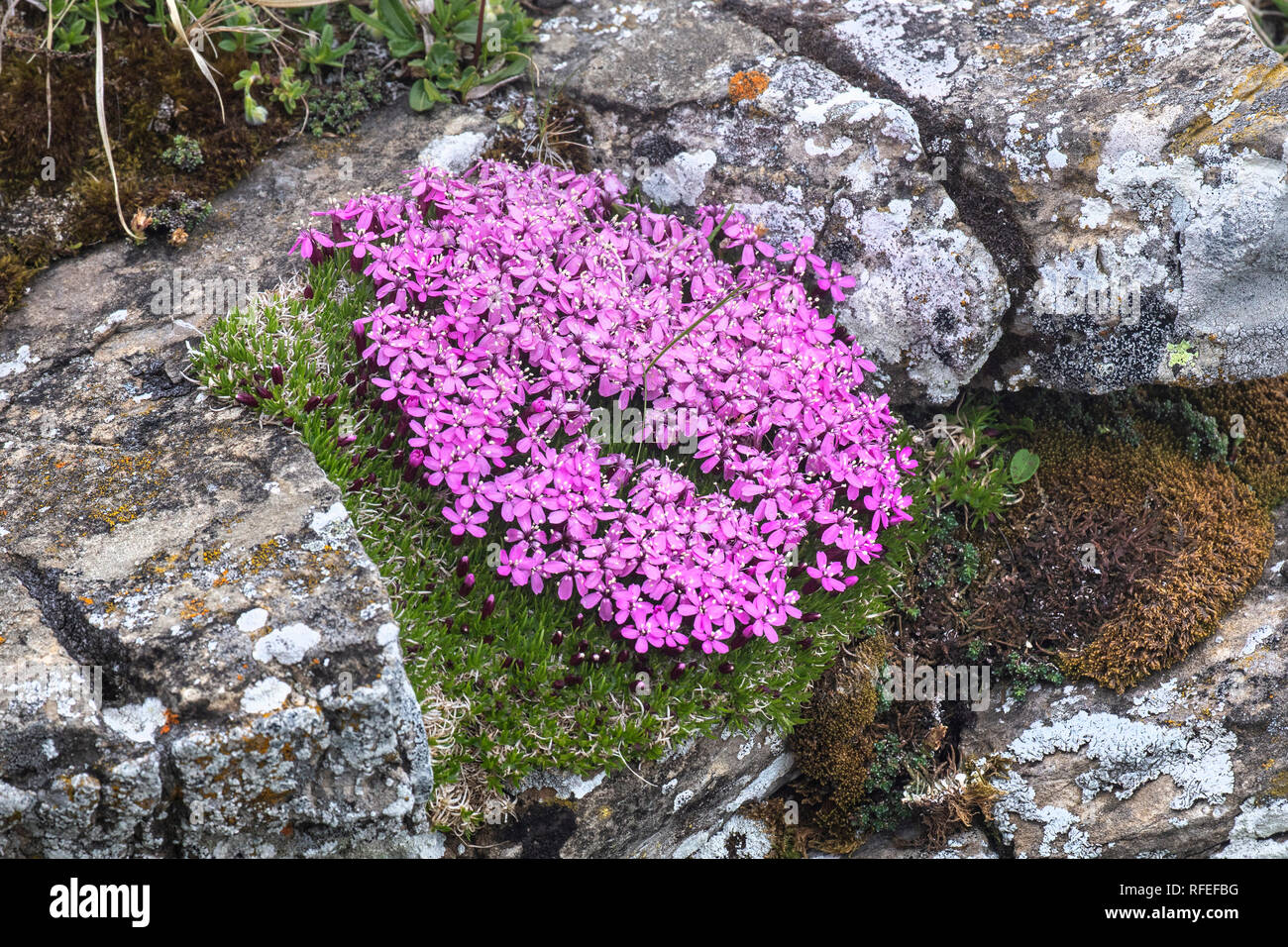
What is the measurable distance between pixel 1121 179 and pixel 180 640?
212 inches

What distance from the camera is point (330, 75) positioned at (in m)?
Result: 6.70

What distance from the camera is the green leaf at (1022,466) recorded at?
19.8 ft

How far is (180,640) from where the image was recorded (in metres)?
4.05

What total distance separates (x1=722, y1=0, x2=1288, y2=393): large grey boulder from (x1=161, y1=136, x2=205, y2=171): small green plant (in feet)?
13.6

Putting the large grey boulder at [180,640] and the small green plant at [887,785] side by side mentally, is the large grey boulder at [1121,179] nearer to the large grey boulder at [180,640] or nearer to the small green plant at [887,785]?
the small green plant at [887,785]

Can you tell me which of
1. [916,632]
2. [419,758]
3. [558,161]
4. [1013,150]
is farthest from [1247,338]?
[419,758]

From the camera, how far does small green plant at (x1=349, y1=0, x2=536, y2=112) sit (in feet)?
21.2

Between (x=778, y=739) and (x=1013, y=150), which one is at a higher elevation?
(x=1013, y=150)

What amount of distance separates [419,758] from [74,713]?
1344 millimetres

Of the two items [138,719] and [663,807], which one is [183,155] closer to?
[138,719]

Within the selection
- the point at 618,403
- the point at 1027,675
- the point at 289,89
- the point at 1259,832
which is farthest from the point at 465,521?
the point at 1259,832

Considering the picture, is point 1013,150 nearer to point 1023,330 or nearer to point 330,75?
point 1023,330

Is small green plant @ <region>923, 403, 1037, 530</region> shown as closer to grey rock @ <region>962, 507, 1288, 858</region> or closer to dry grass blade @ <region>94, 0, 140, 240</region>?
grey rock @ <region>962, 507, 1288, 858</region>

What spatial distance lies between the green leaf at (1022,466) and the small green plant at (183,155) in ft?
17.4
